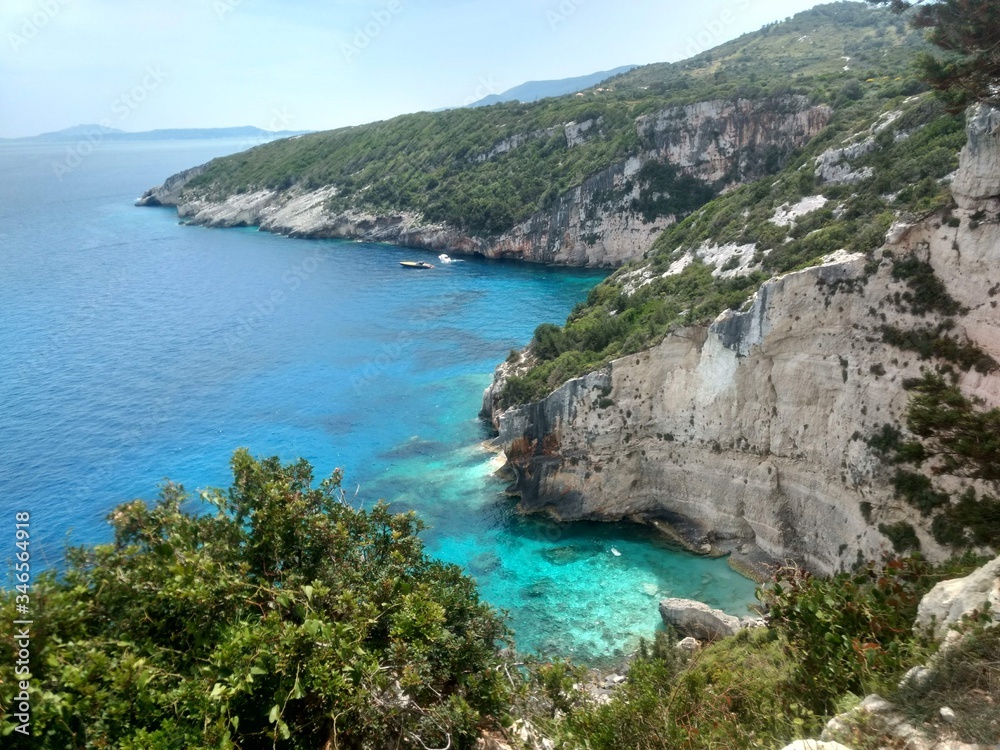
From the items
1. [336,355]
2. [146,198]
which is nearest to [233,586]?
[336,355]

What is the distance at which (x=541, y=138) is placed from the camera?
89.8 meters

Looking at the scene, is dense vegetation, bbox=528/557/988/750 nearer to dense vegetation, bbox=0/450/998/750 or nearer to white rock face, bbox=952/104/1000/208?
dense vegetation, bbox=0/450/998/750

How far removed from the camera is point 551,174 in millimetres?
82688

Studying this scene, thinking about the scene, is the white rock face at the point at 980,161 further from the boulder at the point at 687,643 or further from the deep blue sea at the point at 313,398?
the boulder at the point at 687,643

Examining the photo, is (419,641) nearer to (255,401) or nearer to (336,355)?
(255,401)

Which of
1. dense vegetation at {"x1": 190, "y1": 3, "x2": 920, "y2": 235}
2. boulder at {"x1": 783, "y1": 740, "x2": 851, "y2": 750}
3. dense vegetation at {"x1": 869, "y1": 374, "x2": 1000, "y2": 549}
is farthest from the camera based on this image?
dense vegetation at {"x1": 190, "y1": 3, "x2": 920, "y2": 235}

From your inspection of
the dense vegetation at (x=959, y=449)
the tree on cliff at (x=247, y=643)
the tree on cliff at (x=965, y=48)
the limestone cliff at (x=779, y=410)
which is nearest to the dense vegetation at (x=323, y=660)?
the tree on cliff at (x=247, y=643)

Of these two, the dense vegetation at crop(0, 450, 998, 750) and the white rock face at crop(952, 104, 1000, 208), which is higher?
the white rock face at crop(952, 104, 1000, 208)

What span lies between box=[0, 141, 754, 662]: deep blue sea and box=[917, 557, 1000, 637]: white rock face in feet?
40.0

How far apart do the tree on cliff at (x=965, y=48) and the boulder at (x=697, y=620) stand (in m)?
15.6

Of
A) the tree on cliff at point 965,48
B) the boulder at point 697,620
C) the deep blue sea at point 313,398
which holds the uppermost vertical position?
the tree on cliff at point 965,48

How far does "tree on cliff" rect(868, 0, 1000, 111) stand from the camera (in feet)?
48.9

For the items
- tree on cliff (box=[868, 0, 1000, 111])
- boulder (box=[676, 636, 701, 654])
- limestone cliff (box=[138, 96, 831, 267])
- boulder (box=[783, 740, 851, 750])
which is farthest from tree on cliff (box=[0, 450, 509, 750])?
limestone cliff (box=[138, 96, 831, 267])

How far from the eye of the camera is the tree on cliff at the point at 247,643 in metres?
7.27
